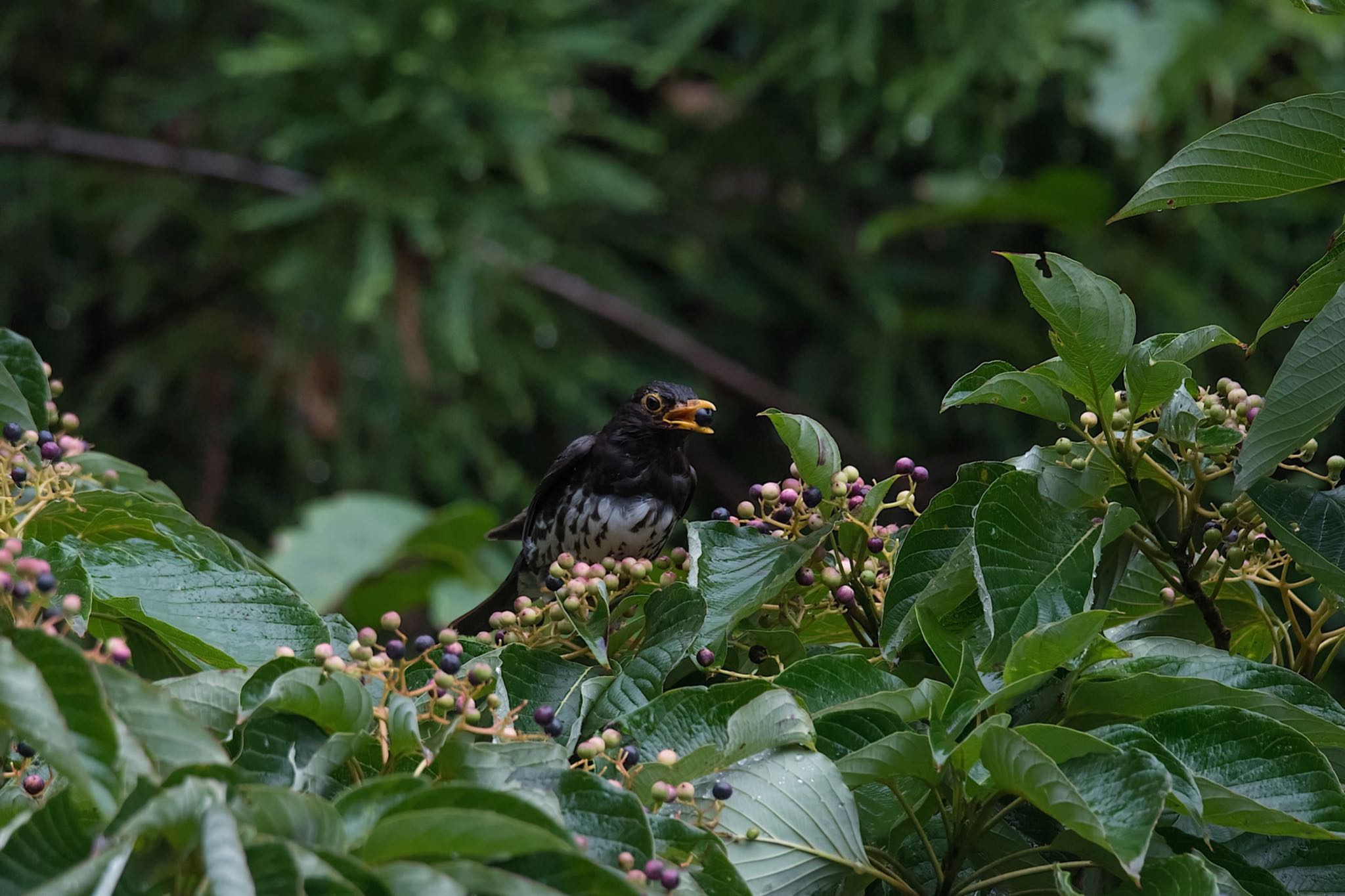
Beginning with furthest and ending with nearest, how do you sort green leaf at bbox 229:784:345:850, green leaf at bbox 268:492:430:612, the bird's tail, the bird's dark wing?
green leaf at bbox 268:492:430:612, the bird's dark wing, the bird's tail, green leaf at bbox 229:784:345:850

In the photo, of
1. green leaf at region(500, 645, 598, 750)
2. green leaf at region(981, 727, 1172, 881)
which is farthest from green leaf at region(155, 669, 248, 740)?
green leaf at region(981, 727, 1172, 881)

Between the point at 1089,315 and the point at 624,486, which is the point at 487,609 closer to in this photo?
the point at 624,486

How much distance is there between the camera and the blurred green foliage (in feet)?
18.9

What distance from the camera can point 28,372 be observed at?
1924 mm

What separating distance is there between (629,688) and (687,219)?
241 inches

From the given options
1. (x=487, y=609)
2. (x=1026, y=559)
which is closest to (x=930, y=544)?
(x=1026, y=559)

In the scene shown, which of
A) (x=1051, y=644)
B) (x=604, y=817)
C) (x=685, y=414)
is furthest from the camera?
(x=685, y=414)

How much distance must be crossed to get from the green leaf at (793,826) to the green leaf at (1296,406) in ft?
1.89

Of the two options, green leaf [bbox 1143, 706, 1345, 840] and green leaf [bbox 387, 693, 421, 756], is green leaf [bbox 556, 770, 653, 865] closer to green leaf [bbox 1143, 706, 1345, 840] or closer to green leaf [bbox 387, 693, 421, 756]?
green leaf [bbox 387, 693, 421, 756]

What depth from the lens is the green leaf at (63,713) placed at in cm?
99

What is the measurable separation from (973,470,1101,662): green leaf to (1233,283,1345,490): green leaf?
184 millimetres

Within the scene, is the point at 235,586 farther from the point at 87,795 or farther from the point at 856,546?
the point at 856,546

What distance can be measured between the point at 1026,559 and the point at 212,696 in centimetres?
86

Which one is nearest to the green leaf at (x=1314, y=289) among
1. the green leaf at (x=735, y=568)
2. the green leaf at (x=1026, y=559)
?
the green leaf at (x=1026, y=559)
